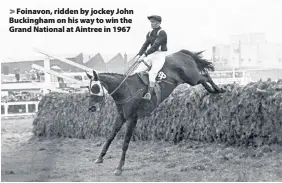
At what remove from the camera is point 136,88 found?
6.77 meters

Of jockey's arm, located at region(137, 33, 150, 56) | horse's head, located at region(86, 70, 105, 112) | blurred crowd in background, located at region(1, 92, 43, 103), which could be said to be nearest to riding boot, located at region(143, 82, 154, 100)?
jockey's arm, located at region(137, 33, 150, 56)

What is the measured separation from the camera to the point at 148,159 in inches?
292

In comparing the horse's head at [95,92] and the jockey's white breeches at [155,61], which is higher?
the jockey's white breeches at [155,61]

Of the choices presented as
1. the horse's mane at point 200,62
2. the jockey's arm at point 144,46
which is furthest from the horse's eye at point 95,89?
the horse's mane at point 200,62

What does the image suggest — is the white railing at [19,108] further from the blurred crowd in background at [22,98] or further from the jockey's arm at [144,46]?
the jockey's arm at [144,46]

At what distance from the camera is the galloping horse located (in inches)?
251

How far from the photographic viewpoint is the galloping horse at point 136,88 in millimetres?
6363

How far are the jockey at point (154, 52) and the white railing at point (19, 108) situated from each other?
38.0 ft

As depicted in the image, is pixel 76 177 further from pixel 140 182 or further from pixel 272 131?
pixel 272 131

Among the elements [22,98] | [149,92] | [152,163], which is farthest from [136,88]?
[22,98]

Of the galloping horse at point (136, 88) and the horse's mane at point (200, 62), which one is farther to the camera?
the horse's mane at point (200, 62)

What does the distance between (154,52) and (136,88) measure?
0.79 meters

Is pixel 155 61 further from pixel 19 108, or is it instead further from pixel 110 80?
pixel 19 108

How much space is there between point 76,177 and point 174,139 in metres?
2.68
